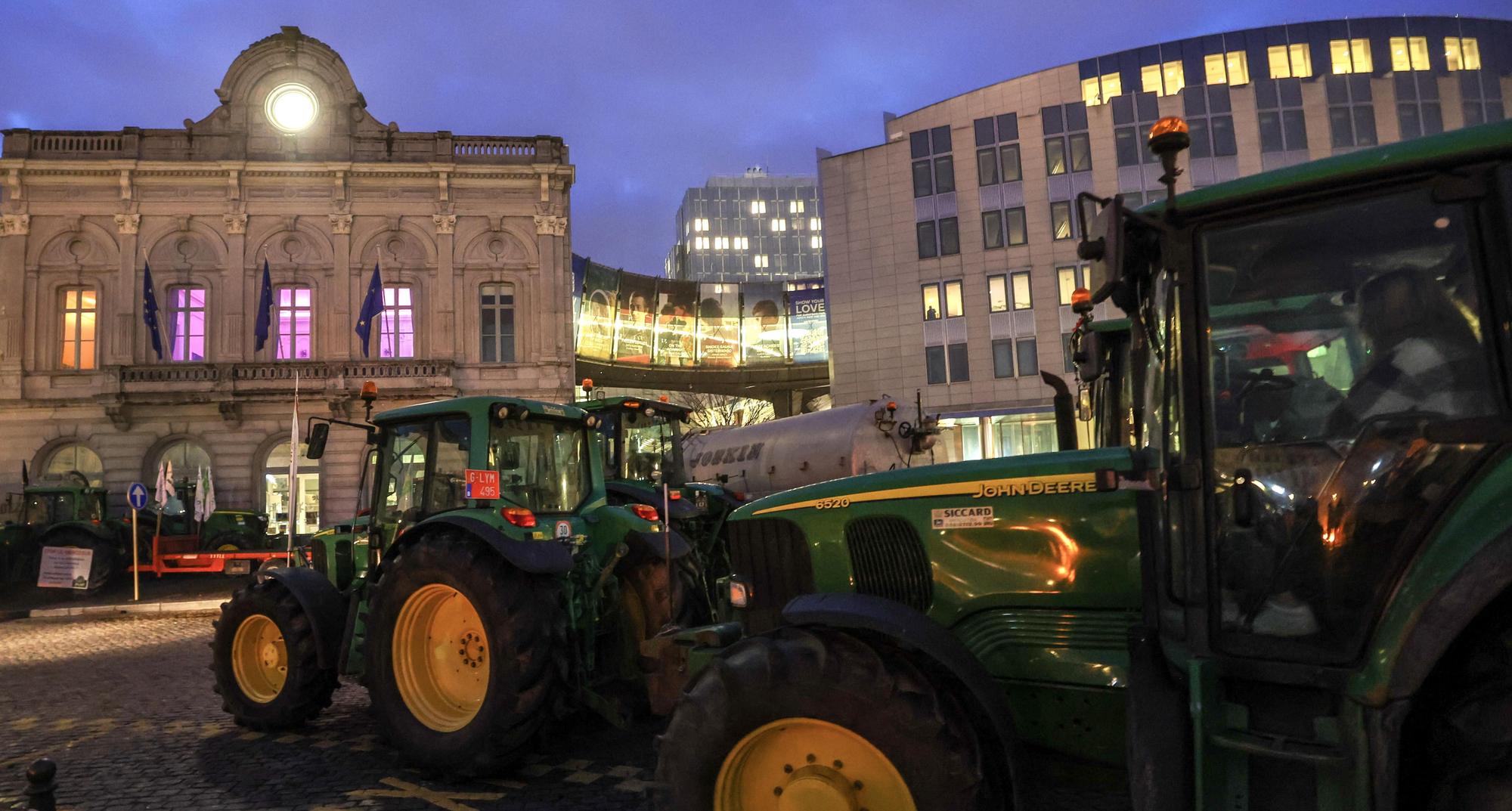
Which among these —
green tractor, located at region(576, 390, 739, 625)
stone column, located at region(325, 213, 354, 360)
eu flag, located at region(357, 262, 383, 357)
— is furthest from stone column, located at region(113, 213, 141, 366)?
green tractor, located at region(576, 390, 739, 625)

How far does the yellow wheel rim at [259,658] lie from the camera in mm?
6777

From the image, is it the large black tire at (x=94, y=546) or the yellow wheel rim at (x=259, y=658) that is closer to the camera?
the yellow wheel rim at (x=259, y=658)

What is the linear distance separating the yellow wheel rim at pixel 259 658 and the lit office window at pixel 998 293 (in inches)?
1188

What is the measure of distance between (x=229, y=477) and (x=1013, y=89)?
3091 cm

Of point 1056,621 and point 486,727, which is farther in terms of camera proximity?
point 486,727

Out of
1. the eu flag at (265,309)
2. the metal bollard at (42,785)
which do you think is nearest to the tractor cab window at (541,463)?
the metal bollard at (42,785)

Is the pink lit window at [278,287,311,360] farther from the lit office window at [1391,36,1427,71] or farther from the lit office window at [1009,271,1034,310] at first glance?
the lit office window at [1391,36,1427,71]

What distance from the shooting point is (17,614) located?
51.7 feet

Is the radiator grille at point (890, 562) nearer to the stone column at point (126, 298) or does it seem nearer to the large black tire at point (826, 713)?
the large black tire at point (826, 713)

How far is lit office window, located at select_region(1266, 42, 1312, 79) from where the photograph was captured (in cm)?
3306

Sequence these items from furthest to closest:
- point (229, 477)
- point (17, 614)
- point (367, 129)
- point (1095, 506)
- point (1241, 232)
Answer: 1. point (367, 129)
2. point (229, 477)
3. point (17, 614)
4. point (1095, 506)
5. point (1241, 232)

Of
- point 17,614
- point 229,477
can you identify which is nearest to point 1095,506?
point 17,614

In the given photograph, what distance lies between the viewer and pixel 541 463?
6812mm

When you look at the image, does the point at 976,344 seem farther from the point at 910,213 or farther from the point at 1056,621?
the point at 1056,621
